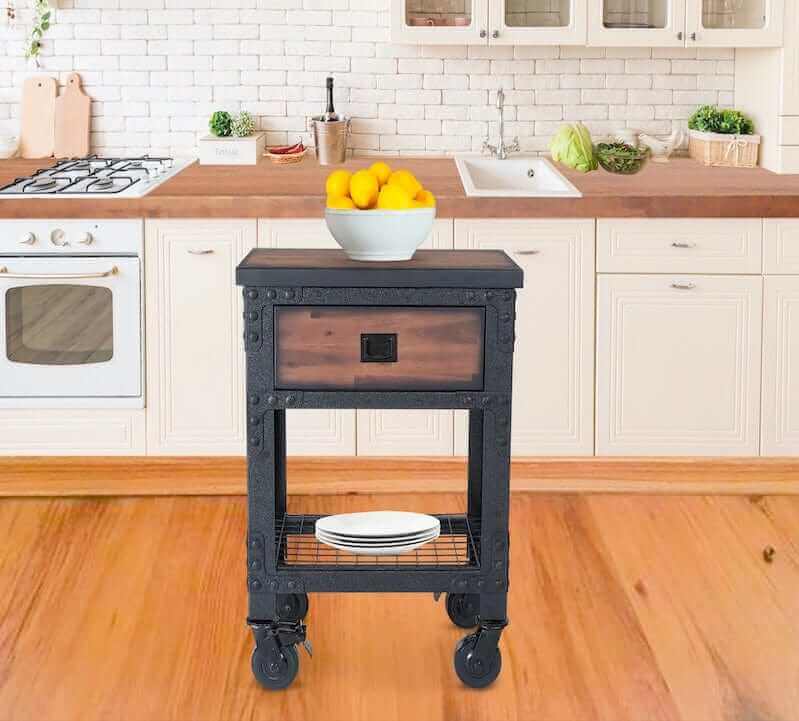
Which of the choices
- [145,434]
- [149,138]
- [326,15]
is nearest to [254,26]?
[326,15]

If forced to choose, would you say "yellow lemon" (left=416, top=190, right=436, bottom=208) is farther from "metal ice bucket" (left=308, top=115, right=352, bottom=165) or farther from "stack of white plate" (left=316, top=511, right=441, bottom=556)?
"metal ice bucket" (left=308, top=115, right=352, bottom=165)

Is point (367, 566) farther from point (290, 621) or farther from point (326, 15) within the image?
point (326, 15)

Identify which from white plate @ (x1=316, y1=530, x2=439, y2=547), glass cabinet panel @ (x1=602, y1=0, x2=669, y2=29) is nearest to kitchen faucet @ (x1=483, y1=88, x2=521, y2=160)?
glass cabinet panel @ (x1=602, y1=0, x2=669, y2=29)

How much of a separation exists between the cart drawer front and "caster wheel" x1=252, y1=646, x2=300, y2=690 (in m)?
0.65

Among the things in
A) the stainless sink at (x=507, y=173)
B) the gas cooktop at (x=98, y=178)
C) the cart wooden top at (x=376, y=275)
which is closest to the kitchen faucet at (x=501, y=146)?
the stainless sink at (x=507, y=173)

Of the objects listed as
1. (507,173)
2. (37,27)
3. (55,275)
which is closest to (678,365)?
(507,173)

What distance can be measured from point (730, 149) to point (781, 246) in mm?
823

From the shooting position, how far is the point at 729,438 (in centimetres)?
445

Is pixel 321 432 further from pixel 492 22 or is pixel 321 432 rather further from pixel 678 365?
pixel 492 22

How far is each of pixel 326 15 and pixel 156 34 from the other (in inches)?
27.3

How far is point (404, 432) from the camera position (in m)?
4.48

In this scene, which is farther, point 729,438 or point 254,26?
point 254,26

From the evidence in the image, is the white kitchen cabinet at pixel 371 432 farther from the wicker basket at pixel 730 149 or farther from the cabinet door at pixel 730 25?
the cabinet door at pixel 730 25

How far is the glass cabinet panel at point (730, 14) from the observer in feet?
15.9
